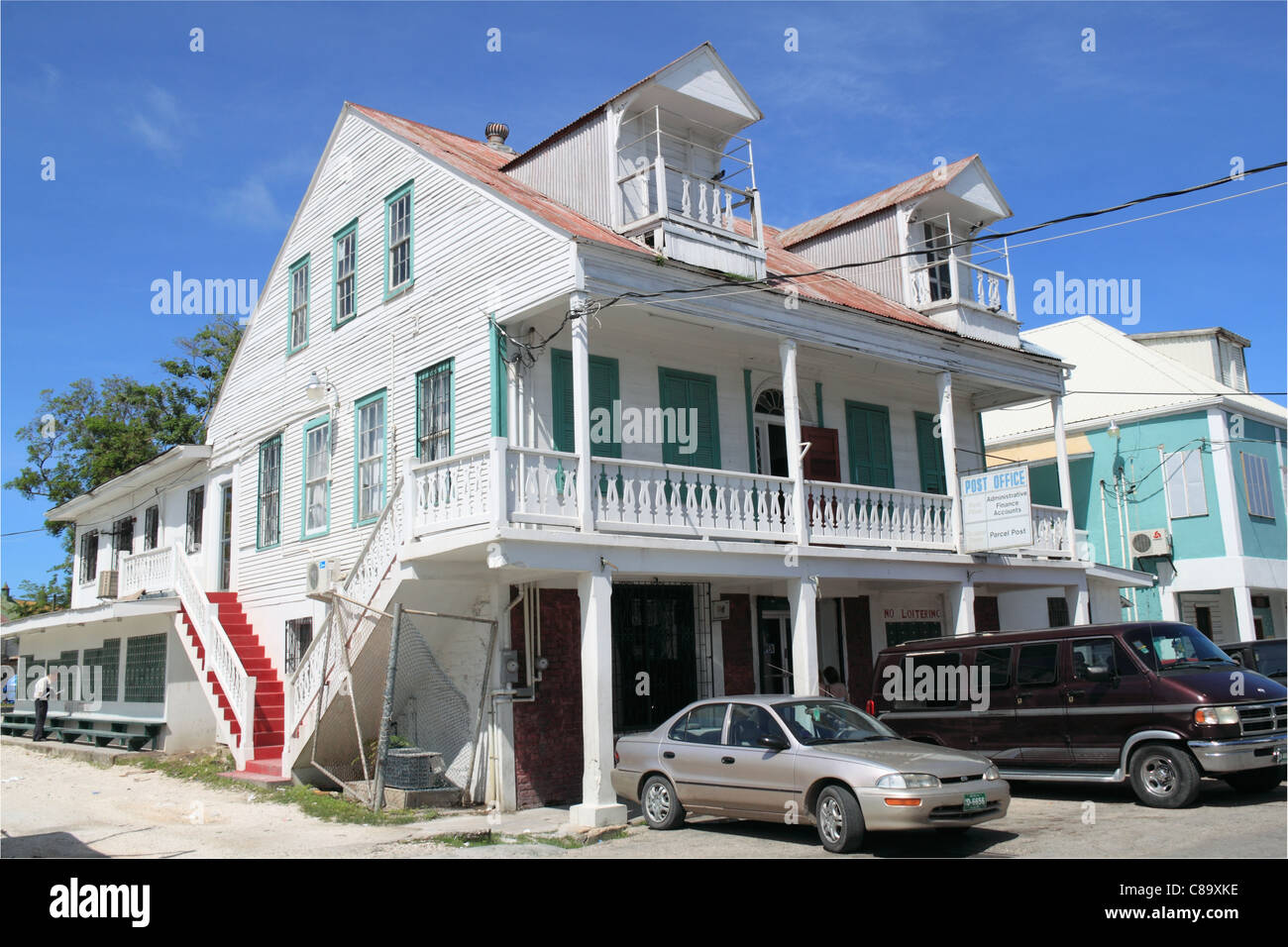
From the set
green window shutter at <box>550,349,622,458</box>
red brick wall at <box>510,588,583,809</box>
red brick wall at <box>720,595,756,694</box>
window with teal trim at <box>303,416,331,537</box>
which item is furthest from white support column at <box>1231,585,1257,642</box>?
window with teal trim at <box>303,416,331,537</box>

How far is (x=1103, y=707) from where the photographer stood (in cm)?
1204

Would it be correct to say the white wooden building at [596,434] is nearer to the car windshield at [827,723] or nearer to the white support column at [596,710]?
the white support column at [596,710]

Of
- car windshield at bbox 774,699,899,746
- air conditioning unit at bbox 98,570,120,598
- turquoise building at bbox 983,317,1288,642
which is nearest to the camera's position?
car windshield at bbox 774,699,899,746

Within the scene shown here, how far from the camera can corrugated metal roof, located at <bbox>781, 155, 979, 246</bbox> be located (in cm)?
1948

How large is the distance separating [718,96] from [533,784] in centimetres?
1017

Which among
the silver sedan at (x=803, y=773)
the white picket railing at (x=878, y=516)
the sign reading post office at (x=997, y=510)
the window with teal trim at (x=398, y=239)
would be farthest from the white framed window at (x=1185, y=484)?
the window with teal trim at (x=398, y=239)

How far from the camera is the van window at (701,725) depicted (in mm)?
11461

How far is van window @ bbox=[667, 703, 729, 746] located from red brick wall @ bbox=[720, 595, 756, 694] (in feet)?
16.8

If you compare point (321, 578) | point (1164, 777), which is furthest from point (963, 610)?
point (321, 578)

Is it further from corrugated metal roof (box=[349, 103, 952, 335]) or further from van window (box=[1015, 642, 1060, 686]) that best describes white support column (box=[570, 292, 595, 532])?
van window (box=[1015, 642, 1060, 686])

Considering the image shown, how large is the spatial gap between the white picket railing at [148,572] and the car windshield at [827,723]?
14.6 m

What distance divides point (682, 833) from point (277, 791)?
654 cm

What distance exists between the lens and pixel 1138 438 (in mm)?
26344

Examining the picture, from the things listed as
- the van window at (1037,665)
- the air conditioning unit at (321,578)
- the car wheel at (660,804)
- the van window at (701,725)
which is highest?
the air conditioning unit at (321,578)
